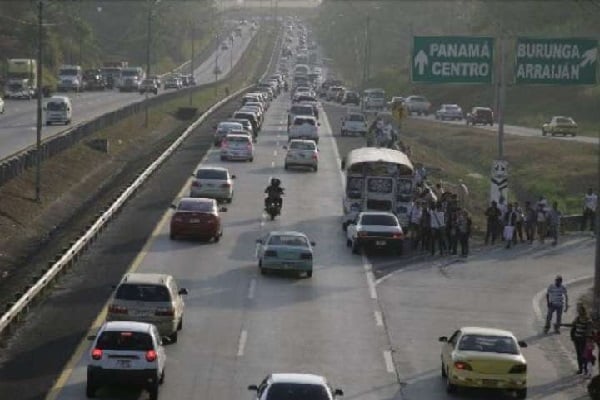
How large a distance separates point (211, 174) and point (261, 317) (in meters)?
22.9

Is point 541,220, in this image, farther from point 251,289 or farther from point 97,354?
point 97,354

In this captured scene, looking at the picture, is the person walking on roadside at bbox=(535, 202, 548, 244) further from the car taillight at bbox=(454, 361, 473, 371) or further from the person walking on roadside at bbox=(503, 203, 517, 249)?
the car taillight at bbox=(454, 361, 473, 371)

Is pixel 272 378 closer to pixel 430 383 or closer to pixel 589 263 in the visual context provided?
pixel 430 383

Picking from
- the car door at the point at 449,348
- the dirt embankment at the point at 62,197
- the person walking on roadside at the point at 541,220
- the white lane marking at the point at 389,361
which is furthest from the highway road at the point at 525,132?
the car door at the point at 449,348

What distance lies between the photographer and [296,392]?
22.5 m

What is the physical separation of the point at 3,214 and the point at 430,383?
27096 millimetres

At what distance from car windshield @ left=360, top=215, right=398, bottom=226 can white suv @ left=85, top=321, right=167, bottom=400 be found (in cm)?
2166

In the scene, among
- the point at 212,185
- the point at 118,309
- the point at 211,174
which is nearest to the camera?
the point at 118,309

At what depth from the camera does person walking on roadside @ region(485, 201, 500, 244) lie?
162ft

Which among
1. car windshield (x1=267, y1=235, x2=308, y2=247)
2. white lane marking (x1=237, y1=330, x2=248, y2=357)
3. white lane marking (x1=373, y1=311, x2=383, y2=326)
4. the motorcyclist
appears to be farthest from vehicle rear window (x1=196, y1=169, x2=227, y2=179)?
white lane marking (x1=237, y1=330, x2=248, y2=357)

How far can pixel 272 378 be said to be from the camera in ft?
75.9

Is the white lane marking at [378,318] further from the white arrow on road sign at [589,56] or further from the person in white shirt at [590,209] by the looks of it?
the white arrow on road sign at [589,56]

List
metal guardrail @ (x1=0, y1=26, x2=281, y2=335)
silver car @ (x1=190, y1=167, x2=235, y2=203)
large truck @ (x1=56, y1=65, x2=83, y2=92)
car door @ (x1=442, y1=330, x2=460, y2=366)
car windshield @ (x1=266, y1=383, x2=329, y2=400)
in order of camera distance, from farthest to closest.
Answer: large truck @ (x1=56, y1=65, x2=83, y2=92) → silver car @ (x1=190, y1=167, x2=235, y2=203) → metal guardrail @ (x1=0, y1=26, x2=281, y2=335) → car door @ (x1=442, y1=330, x2=460, y2=366) → car windshield @ (x1=266, y1=383, x2=329, y2=400)

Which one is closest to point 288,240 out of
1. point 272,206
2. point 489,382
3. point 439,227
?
point 439,227
